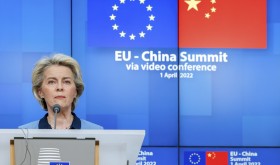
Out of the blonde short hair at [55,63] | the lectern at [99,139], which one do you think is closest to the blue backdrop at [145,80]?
the blonde short hair at [55,63]

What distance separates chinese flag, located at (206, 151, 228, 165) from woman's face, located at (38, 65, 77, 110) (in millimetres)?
2016

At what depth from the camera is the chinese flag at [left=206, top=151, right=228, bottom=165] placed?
4.16 m

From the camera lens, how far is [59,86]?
7.97 ft

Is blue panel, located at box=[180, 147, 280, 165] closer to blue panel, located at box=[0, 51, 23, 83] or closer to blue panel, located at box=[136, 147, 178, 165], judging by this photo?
blue panel, located at box=[136, 147, 178, 165]

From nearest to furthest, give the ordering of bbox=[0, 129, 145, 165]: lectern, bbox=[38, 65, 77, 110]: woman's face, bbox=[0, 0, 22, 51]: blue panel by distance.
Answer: bbox=[0, 129, 145, 165]: lectern, bbox=[38, 65, 77, 110]: woman's face, bbox=[0, 0, 22, 51]: blue panel

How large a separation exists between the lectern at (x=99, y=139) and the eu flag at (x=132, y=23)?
2.57 meters

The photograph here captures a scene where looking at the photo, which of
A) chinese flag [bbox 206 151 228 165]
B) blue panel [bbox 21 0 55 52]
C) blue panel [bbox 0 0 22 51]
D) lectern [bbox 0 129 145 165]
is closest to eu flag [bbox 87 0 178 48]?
blue panel [bbox 21 0 55 52]

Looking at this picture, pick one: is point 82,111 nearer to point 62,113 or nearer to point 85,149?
point 62,113

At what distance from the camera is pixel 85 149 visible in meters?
1.53

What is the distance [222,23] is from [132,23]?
797mm

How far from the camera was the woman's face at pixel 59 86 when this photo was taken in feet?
7.98

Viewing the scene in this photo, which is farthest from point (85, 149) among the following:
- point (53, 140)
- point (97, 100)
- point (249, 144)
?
point (249, 144)

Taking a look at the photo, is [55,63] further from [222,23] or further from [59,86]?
[222,23]

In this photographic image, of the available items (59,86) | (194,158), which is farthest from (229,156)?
(59,86)
